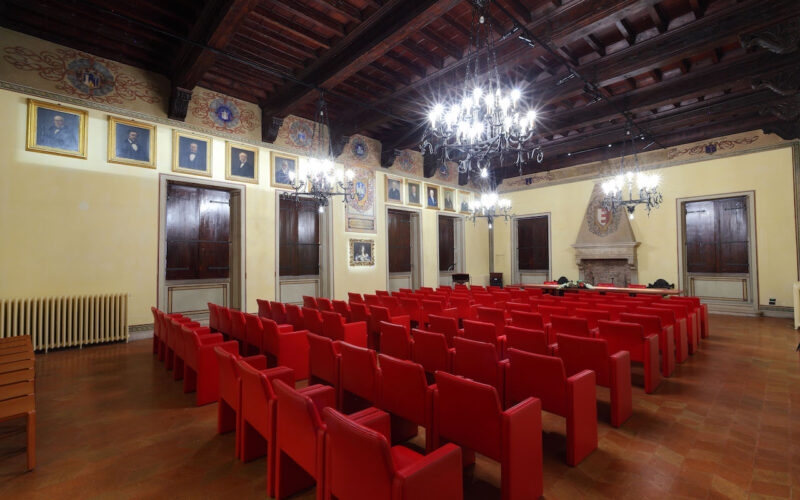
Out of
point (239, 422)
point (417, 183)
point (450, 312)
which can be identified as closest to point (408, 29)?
point (450, 312)

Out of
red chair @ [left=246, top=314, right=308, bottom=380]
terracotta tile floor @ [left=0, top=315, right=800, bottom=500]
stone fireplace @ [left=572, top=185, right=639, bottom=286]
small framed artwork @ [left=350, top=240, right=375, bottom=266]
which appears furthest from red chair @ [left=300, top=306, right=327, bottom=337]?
stone fireplace @ [left=572, top=185, right=639, bottom=286]

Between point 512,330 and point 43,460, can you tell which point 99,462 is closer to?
point 43,460

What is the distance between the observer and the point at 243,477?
215 cm

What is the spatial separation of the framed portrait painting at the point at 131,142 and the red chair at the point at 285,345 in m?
4.38

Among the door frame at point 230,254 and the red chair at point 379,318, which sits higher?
the door frame at point 230,254

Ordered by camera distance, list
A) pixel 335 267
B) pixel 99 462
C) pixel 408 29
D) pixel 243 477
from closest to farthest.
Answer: pixel 243 477 → pixel 99 462 → pixel 408 29 → pixel 335 267

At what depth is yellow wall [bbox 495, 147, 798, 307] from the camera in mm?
8062

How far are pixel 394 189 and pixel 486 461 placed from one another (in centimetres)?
890

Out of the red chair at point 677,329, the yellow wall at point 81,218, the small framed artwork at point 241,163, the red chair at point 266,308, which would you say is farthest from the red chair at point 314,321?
the red chair at point 677,329

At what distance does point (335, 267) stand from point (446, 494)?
25.5 ft

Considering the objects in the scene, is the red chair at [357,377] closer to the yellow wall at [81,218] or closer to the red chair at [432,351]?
the red chair at [432,351]

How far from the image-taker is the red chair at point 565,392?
89.6 inches

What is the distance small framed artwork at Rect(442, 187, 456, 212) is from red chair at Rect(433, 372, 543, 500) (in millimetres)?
10577

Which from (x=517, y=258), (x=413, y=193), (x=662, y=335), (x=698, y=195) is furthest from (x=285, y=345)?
(x=698, y=195)
